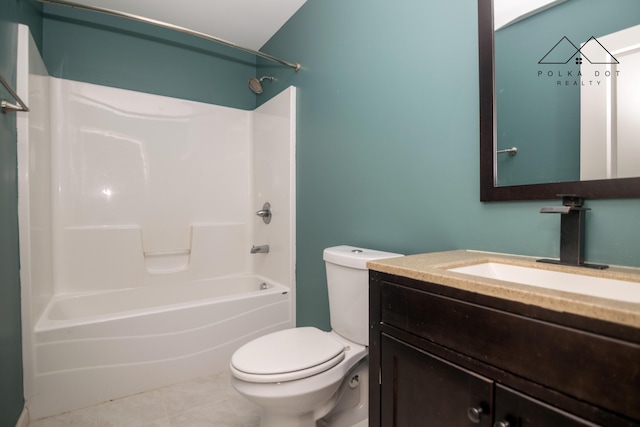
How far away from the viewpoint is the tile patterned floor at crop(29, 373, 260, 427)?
4.98 feet

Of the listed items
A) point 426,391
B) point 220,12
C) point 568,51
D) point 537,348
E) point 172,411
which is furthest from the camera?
point 220,12

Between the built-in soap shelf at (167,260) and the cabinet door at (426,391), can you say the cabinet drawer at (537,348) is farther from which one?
the built-in soap shelf at (167,260)

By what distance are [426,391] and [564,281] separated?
1.57 ft

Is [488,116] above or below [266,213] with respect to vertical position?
above

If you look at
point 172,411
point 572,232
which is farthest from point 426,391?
point 172,411

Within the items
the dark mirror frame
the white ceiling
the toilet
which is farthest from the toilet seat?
the white ceiling

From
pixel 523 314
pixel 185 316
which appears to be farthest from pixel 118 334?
pixel 523 314

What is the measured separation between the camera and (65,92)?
2.10 m

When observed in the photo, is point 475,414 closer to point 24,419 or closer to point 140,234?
point 24,419

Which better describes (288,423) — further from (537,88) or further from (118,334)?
(537,88)

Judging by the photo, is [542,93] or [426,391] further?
[542,93]

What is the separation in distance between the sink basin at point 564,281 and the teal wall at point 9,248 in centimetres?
173

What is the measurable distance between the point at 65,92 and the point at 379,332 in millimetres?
2527

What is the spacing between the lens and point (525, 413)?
1.92ft
